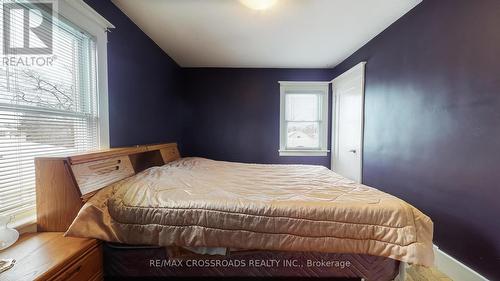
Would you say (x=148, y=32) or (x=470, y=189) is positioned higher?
(x=148, y=32)

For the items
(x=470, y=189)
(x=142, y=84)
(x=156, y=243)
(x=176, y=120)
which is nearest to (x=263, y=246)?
(x=156, y=243)

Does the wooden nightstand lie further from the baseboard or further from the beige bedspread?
Answer: the baseboard

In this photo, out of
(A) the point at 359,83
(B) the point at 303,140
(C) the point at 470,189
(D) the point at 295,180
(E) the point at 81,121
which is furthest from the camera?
(B) the point at 303,140

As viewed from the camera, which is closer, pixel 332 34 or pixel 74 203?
pixel 74 203

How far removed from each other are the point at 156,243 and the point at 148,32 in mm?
2478

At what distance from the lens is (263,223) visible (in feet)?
4.22

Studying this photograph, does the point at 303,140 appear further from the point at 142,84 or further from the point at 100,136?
the point at 100,136

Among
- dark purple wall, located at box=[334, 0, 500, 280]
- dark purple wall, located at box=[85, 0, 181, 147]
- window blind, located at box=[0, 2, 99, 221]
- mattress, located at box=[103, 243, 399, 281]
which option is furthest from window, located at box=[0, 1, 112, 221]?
dark purple wall, located at box=[334, 0, 500, 280]

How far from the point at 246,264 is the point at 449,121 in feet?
6.41

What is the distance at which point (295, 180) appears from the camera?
6.62 ft

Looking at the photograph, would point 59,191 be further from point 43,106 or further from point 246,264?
point 246,264

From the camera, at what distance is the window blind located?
116 centimetres

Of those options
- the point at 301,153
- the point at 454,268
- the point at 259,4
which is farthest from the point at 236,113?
the point at 454,268

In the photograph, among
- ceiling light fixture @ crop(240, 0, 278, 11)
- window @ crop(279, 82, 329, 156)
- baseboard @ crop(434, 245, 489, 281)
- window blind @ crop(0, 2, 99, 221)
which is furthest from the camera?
window @ crop(279, 82, 329, 156)
